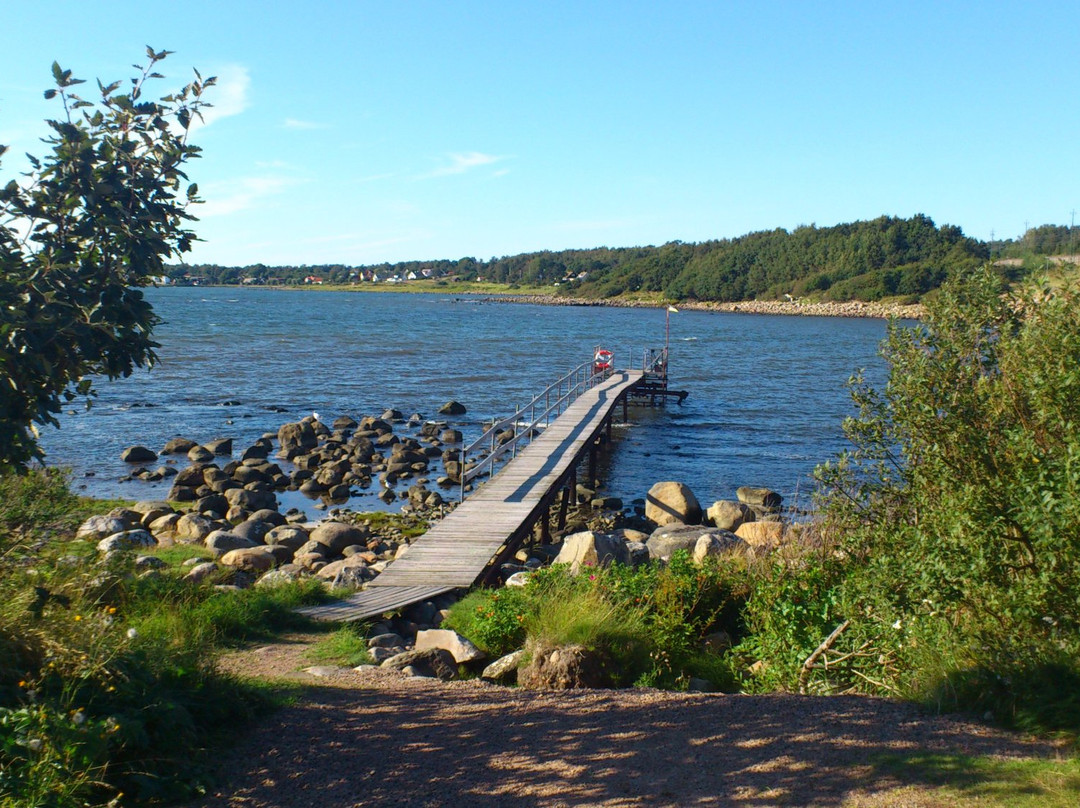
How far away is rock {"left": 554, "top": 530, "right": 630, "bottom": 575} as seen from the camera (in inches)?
472

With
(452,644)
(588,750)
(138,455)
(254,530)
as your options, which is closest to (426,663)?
(452,644)

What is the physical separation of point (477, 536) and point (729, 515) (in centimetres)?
704

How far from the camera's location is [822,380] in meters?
51.9

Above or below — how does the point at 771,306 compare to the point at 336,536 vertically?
above

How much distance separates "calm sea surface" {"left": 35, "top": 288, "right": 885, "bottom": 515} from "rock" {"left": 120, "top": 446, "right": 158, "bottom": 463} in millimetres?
739

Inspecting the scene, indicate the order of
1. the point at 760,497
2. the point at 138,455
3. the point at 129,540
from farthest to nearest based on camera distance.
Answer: the point at 138,455, the point at 760,497, the point at 129,540

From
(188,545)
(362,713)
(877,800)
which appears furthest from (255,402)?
(877,800)

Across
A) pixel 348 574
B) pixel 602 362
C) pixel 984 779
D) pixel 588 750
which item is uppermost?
pixel 602 362

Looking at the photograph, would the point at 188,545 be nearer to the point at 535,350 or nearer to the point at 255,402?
the point at 255,402

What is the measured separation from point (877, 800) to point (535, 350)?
65.8 meters

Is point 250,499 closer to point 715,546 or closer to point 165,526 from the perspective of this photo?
point 165,526

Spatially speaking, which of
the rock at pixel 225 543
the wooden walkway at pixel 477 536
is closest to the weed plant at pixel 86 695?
the wooden walkway at pixel 477 536

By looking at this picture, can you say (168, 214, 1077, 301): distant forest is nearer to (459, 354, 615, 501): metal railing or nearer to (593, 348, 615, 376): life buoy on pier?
(593, 348, 615, 376): life buoy on pier

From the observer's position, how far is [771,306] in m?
148
